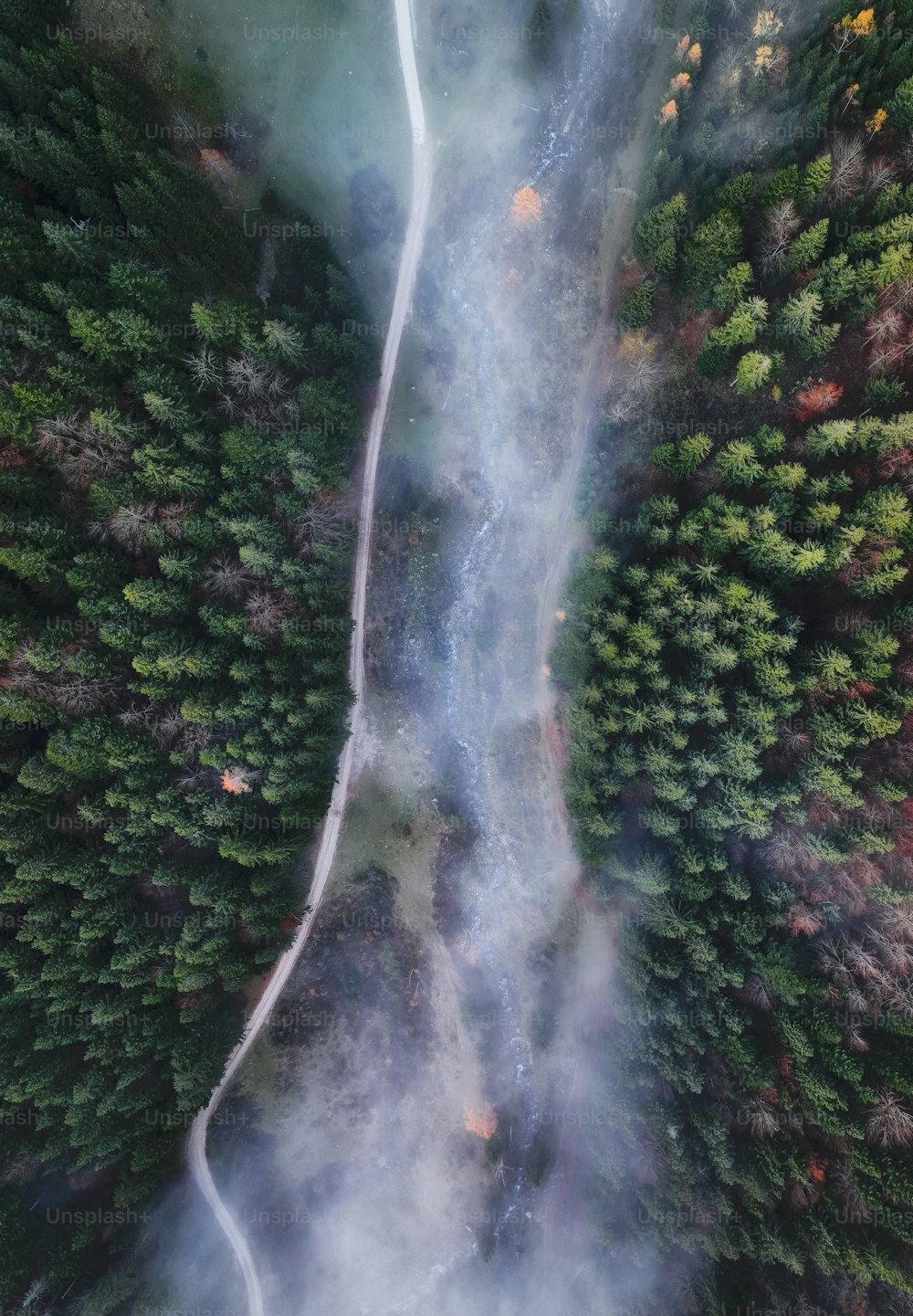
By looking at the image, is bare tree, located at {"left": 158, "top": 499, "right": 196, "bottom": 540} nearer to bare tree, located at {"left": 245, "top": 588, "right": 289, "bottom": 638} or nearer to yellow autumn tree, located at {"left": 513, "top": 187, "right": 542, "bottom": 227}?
bare tree, located at {"left": 245, "top": 588, "right": 289, "bottom": 638}

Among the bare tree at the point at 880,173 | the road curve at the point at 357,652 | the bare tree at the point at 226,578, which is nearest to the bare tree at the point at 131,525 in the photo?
the bare tree at the point at 226,578

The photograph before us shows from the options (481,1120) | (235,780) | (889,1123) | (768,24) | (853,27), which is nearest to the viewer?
(889,1123)

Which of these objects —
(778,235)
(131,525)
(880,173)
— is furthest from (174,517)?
(880,173)

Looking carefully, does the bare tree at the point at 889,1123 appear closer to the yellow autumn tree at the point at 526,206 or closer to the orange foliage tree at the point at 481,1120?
the orange foliage tree at the point at 481,1120

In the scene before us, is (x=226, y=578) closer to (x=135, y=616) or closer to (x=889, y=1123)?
(x=135, y=616)

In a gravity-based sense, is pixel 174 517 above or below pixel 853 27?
below

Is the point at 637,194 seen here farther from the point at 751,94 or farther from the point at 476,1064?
the point at 476,1064

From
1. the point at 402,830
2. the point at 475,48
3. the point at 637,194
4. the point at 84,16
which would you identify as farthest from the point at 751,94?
the point at 402,830
